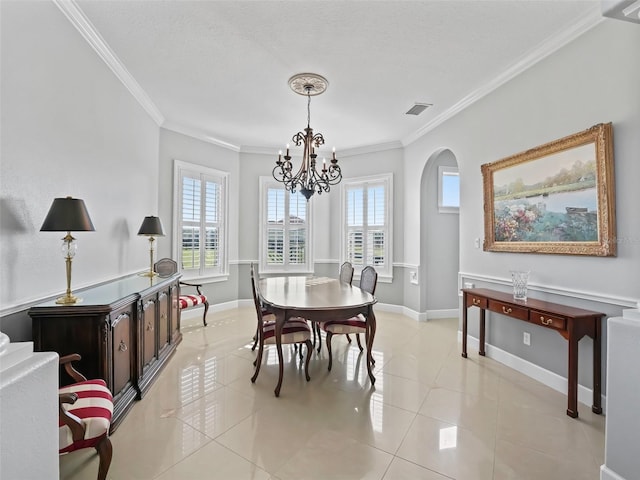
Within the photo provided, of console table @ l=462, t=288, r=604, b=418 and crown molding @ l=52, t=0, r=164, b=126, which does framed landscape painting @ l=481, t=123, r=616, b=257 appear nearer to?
console table @ l=462, t=288, r=604, b=418

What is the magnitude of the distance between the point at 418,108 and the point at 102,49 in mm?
3563

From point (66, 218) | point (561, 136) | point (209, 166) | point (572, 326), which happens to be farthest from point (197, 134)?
point (572, 326)

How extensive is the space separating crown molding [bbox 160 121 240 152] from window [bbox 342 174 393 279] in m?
2.26

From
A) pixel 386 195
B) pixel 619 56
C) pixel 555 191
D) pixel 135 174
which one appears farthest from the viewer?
pixel 386 195

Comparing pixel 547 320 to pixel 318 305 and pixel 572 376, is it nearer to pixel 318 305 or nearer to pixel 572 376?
pixel 572 376

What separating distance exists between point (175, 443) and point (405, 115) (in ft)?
14.7

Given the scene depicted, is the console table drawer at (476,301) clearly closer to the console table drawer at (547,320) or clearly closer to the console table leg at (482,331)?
the console table leg at (482,331)

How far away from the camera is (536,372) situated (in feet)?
9.85

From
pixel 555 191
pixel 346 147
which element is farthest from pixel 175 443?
pixel 346 147

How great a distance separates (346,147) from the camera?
602cm

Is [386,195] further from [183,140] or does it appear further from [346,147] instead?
[183,140]

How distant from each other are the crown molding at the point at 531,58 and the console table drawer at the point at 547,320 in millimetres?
2316

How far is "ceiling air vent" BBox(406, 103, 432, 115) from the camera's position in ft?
13.6

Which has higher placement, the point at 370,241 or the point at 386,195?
the point at 386,195
